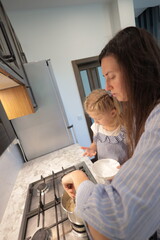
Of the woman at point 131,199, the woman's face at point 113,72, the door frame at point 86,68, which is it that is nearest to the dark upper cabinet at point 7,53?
the woman's face at point 113,72

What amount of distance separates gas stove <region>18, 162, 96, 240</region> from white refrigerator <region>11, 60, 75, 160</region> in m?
0.54

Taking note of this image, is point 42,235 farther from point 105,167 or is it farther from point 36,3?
point 36,3

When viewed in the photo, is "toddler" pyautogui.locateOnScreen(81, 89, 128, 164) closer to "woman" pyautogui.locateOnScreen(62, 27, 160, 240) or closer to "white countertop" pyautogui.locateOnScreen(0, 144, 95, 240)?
"white countertop" pyautogui.locateOnScreen(0, 144, 95, 240)

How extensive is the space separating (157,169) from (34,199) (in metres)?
0.72

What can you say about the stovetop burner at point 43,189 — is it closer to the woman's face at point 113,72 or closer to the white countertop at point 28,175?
the white countertop at point 28,175

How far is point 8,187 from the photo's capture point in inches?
32.0

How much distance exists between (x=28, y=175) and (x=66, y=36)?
1853mm

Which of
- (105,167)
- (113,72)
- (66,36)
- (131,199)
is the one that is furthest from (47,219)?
(66,36)

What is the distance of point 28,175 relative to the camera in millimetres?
965

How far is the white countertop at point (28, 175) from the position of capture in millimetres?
591

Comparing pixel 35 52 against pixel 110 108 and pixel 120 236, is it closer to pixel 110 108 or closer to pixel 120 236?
pixel 110 108

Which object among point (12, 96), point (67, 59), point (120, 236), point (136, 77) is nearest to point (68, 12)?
point (67, 59)

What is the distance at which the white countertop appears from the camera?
0.59 m

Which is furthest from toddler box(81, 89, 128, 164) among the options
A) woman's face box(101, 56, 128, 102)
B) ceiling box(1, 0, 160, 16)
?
ceiling box(1, 0, 160, 16)
